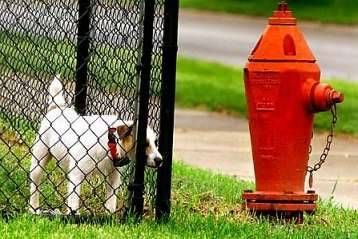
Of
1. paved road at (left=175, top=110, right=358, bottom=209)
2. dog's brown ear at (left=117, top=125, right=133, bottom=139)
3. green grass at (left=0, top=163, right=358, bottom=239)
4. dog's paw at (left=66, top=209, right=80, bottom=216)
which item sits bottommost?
green grass at (left=0, top=163, right=358, bottom=239)

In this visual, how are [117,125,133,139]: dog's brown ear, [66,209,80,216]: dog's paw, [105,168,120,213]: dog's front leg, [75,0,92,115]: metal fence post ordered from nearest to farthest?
[117,125,133,139]: dog's brown ear
[66,209,80,216]: dog's paw
[105,168,120,213]: dog's front leg
[75,0,92,115]: metal fence post

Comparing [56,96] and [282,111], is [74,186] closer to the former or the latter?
[56,96]

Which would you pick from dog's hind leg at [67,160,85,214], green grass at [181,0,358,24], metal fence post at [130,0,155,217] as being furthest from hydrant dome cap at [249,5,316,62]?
green grass at [181,0,358,24]

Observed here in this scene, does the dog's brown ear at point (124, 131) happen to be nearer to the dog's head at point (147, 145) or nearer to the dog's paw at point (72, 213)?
the dog's head at point (147, 145)

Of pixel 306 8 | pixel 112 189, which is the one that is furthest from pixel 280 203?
pixel 306 8

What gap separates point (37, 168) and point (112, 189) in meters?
0.46

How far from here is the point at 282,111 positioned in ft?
21.2

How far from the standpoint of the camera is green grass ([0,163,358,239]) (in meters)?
5.60

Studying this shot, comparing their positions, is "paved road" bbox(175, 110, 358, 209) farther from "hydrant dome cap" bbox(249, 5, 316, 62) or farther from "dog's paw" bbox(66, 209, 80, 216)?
"dog's paw" bbox(66, 209, 80, 216)

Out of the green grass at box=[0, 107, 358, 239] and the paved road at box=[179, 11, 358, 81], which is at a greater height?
the paved road at box=[179, 11, 358, 81]

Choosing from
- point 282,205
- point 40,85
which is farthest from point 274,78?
point 40,85

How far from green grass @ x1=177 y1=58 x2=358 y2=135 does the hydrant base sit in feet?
16.3

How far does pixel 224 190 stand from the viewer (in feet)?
24.2

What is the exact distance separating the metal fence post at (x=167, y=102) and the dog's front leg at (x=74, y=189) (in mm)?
431
